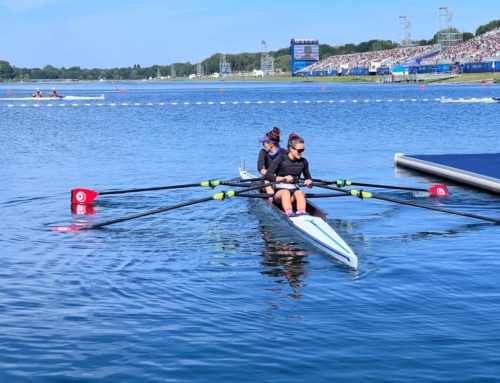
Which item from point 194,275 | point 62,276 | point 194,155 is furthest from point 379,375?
point 194,155

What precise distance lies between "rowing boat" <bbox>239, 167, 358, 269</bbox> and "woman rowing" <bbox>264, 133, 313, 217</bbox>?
0.74 ft

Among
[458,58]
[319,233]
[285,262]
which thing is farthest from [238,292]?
[458,58]

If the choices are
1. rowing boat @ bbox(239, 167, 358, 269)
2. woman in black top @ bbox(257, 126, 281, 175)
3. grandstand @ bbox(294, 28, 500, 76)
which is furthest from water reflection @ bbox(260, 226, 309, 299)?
grandstand @ bbox(294, 28, 500, 76)

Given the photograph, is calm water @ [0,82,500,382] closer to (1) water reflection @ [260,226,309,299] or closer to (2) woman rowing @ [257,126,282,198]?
(1) water reflection @ [260,226,309,299]

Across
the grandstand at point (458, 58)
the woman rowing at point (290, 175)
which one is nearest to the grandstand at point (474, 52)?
the grandstand at point (458, 58)

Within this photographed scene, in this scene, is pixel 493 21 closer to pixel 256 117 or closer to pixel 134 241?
pixel 256 117

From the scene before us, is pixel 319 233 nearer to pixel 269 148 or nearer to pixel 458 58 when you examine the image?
pixel 269 148

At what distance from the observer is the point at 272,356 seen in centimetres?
800

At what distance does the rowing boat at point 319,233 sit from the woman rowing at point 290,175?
22 centimetres

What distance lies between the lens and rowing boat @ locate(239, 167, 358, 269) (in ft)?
37.7

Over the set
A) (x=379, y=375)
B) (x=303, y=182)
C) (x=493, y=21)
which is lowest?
(x=379, y=375)

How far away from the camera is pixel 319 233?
12453mm

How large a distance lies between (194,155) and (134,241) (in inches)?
625

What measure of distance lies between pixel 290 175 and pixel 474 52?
438ft
